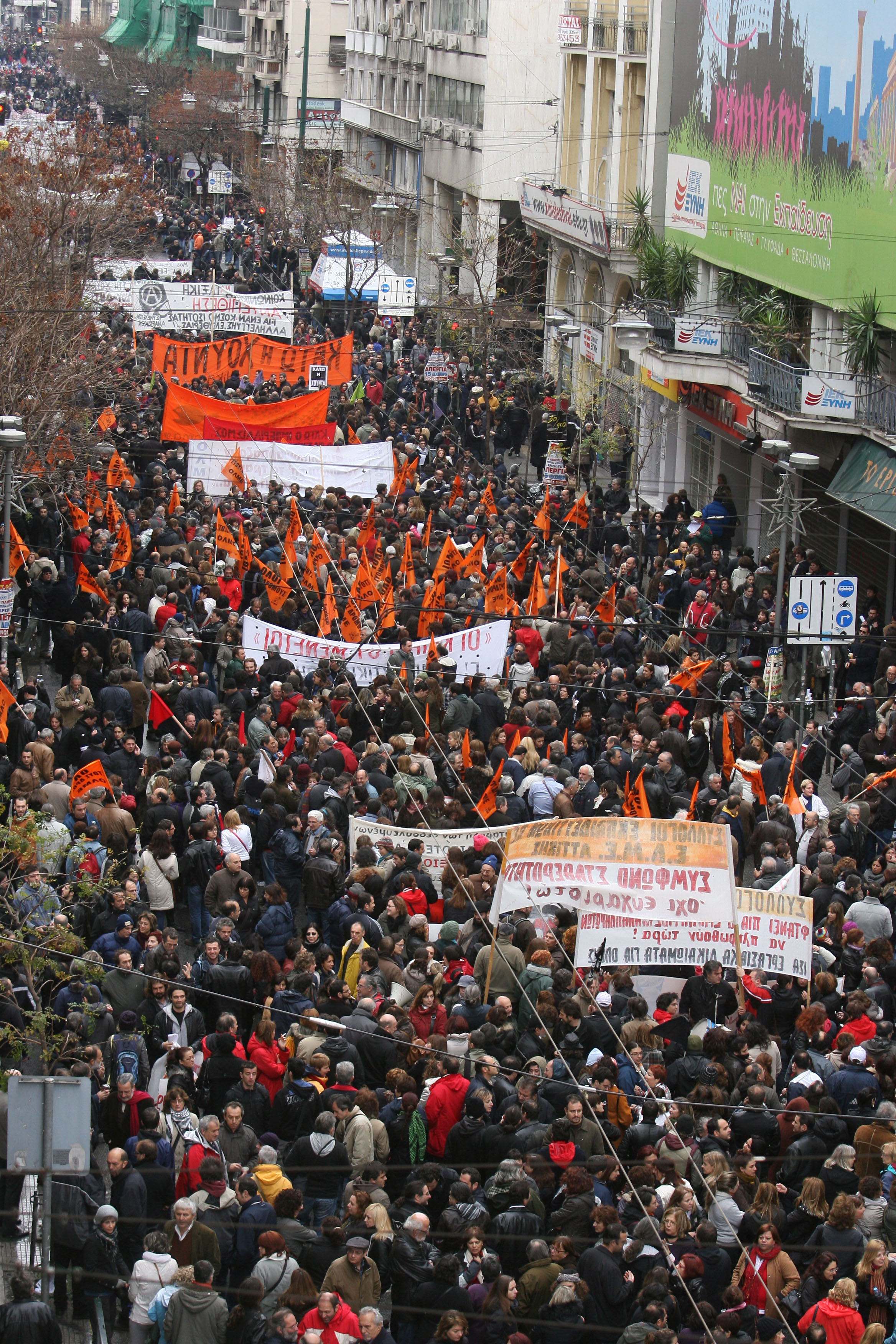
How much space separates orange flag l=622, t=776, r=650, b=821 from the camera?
52.3 feet

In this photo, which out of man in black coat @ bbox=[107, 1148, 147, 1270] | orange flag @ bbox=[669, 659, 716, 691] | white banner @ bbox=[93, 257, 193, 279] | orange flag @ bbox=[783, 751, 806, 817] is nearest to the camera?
man in black coat @ bbox=[107, 1148, 147, 1270]

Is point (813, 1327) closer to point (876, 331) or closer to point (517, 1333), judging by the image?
point (517, 1333)

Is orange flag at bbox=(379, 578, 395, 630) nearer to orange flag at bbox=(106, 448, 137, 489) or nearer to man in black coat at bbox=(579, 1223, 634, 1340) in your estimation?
orange flag at bbox=(106, 448, 137, 489)

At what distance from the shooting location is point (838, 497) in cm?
2627

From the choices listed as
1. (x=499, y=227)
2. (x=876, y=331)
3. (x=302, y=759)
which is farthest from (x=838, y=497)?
(x=499, y=227)

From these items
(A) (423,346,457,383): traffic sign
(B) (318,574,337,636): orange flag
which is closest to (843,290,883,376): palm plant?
(B) (318,574,337,636): orange flag

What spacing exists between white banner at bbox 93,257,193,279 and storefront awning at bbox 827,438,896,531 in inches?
735

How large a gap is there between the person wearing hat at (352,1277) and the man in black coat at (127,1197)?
4.05 feet

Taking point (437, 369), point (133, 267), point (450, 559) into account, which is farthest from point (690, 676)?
point (133, 267)

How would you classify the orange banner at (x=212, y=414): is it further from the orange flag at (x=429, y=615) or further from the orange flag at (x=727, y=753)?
the orange flag at (x=727, y=753)

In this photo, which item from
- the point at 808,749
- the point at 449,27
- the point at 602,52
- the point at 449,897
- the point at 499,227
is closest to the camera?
the point at 449,897

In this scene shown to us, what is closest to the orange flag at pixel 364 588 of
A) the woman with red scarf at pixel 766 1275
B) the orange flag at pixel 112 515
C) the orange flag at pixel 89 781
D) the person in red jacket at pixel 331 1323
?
the orange flag at pixel 112 515

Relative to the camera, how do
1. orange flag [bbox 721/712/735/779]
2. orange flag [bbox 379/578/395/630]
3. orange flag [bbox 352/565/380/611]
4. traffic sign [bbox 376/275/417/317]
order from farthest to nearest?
1. traffic sign [bbox 376/275/417/317]
2. orange flag [bbox 352/565/380/611]
3. orange flag [bbox 379/578/395/630]
4. orange flag [bbox 721/712/735/779]

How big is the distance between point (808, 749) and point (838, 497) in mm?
8003
